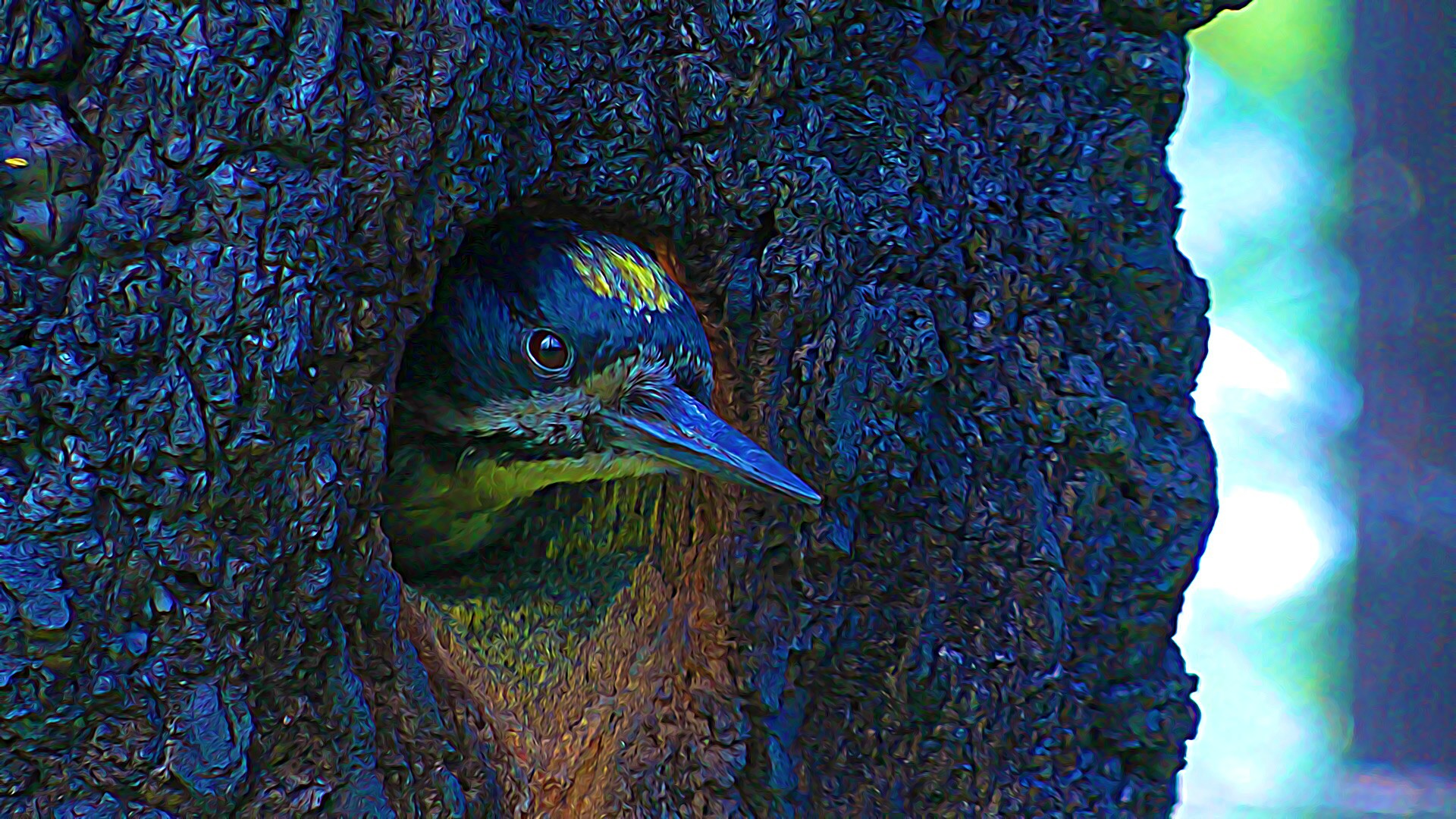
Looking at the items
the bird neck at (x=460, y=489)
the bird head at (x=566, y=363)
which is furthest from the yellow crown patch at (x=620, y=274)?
the bird neck at (x=460, y=489)

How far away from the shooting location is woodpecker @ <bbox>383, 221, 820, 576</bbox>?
2.85ft

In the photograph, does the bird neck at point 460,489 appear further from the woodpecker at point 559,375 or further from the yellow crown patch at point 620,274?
the yellow crown patch at point 620,274

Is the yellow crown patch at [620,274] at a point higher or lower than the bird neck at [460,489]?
higher

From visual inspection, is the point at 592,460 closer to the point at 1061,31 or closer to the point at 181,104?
the point at 181,104

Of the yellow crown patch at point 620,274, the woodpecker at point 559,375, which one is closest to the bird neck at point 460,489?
the woodpecker at point 559,375

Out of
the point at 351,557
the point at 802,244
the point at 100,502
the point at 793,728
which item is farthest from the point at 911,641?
the point at 100,502

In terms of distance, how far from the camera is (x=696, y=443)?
85 cm

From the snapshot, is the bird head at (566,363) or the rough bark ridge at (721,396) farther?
the bird head at (566,363)

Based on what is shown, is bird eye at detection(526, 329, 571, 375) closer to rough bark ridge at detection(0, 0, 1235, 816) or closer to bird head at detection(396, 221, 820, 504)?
bird head at detection(396, 221, 820, 504)

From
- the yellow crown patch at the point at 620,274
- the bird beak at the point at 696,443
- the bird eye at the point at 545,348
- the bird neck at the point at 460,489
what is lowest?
the bird neck at the point at 460,489

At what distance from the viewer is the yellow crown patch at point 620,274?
34.4 inches

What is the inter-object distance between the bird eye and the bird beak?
0.17 feet

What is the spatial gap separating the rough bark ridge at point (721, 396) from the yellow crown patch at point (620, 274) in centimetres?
3

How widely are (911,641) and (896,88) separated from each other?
0.45m
